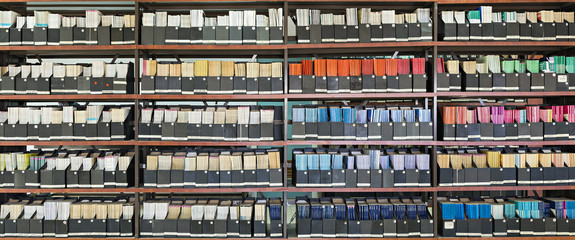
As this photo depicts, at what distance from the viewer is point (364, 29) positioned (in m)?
3.31

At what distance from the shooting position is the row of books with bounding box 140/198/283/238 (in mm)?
3266

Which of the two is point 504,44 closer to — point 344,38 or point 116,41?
point 344,38

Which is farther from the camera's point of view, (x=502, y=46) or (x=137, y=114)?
(x=502, y=46)

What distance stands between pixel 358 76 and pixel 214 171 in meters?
1.44

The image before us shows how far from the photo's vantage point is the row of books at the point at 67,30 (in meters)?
3.30

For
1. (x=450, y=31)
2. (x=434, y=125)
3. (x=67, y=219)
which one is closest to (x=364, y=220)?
(x=434, y=125)

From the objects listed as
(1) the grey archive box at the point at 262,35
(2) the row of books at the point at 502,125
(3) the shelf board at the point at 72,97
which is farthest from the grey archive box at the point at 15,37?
(2) the row of books at the point at 502,125

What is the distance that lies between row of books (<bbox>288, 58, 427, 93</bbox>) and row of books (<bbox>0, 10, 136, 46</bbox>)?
1.46 metres

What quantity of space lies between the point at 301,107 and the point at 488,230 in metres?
1.86

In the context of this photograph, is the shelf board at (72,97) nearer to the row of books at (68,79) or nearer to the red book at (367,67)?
the row of books at (68,79)

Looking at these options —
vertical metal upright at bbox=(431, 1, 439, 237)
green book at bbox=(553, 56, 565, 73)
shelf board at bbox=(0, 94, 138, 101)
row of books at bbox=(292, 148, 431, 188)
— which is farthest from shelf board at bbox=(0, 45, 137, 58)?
green book at bbox=(553, 56, 565, 73)

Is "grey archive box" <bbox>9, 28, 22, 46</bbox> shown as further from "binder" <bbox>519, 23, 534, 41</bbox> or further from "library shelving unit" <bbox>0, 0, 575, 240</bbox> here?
"binder" <bbox>519, 23, 534, 41</bbox>

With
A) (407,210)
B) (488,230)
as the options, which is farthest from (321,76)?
(488,230)

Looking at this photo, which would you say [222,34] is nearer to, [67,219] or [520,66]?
[67,219]
